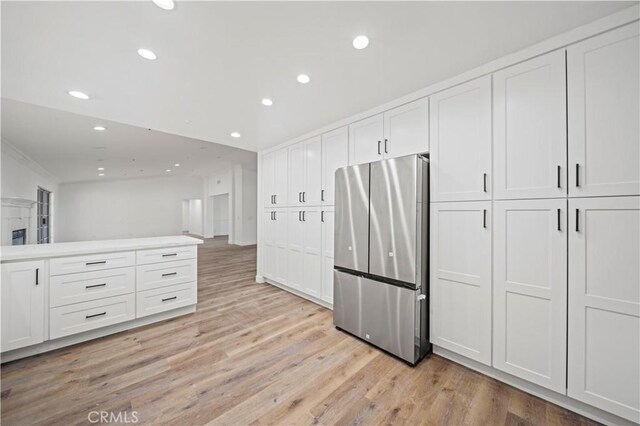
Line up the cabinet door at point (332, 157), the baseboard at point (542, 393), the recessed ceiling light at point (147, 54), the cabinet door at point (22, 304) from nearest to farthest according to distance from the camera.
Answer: the baseboard at point (542, 393), the recessed ceiling light at point (147, 54), the cabinet door at point (22, 304), the cabinet door at point (332, 157)

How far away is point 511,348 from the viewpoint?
1.75 meters

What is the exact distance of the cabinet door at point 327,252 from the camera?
3.14 m

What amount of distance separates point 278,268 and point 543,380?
11.0 feet

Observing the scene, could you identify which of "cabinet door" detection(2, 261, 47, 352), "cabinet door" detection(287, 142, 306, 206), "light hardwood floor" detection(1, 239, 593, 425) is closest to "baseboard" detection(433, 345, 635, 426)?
Answer: "light hardwood floor" detection(1, 239, 593, 425)

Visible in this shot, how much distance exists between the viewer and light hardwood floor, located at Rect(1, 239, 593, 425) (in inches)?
59.8

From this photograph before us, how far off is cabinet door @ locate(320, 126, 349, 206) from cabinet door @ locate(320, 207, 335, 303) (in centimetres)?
16

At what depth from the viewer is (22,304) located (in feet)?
6.75

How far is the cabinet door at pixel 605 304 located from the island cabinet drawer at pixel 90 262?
3973 mm

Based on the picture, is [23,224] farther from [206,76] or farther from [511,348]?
[511,348]

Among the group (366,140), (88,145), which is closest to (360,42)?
(366,140)

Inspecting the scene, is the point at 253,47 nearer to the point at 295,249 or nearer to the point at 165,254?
the point at 165,254

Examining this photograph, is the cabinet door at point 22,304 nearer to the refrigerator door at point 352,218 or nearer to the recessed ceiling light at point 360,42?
the refrigerator door at point 352,218

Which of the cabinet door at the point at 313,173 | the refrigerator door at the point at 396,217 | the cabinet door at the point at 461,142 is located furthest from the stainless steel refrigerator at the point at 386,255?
the cabinet door at the point at 313,173

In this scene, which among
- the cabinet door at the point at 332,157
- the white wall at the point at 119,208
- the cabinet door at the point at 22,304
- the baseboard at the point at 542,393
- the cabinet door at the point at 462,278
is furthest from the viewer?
the white wall at the point at 119,208
